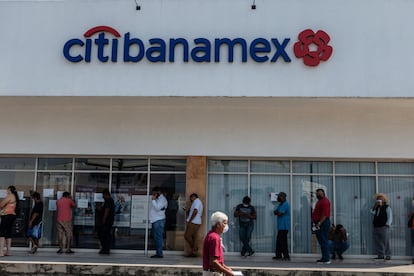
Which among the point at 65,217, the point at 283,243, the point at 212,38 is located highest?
the point at 212,38

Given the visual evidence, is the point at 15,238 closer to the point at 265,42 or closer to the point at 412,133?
the point at 265,42

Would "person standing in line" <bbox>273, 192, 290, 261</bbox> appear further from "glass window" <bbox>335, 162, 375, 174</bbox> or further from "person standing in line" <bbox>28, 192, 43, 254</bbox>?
"person standing in line" <bbox>28, 192, 43, 254</bbox>

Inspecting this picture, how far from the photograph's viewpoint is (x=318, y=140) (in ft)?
42.3

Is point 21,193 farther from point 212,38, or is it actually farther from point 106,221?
point 212,38

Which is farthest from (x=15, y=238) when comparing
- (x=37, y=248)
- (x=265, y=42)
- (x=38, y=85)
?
(x=265, y=42)

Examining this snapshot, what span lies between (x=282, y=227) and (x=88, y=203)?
17.3 feet

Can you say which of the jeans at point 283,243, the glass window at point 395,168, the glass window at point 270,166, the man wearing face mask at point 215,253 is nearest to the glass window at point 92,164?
the glass window at point 270,166

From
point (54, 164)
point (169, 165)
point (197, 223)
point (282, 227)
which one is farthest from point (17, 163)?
point (282, 227)

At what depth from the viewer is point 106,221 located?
1272 cm

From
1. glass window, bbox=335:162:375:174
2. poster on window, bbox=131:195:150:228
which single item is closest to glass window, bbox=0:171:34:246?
poster on window, bbox=131:195:150:228

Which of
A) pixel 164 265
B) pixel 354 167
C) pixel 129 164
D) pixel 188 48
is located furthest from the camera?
pixel 129 164

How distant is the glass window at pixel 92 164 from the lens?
535 inches

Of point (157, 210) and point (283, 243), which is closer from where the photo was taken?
point (283, 243)

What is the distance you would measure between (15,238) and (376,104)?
404 inches
